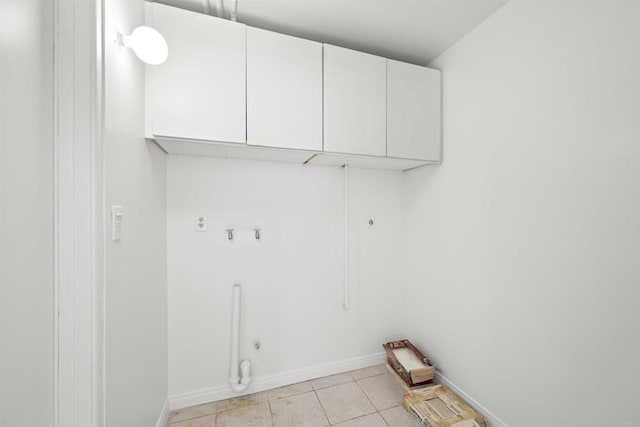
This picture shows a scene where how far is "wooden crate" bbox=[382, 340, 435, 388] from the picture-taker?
69.6 inches

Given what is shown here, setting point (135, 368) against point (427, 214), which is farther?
point (427, 214)

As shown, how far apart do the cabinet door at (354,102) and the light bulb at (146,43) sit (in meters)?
0.94

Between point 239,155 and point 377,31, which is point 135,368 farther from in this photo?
point 377,31

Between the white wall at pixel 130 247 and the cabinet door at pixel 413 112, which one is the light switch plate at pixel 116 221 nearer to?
the white wall at pixel 130 247

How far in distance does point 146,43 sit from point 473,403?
2.72m

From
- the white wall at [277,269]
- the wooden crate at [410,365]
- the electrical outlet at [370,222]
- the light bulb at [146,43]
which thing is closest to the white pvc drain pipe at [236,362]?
the white wall at [277,269]

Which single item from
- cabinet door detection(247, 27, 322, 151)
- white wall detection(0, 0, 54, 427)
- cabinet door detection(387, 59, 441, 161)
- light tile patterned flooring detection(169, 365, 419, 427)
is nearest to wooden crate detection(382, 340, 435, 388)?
light tile patterned flooring detection(169, 365, 419, 427)

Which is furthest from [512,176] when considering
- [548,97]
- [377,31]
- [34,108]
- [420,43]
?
[34,108]

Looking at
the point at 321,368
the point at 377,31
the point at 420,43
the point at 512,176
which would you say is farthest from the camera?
the point at 321,368

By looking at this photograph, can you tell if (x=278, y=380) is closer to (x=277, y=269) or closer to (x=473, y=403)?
(x=277, y=269)

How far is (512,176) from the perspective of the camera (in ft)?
4.69

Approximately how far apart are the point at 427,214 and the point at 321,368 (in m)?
1.59

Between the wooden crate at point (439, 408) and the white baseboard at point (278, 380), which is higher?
the wooden crate at point (439, 408)

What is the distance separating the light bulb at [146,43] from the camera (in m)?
0.97
